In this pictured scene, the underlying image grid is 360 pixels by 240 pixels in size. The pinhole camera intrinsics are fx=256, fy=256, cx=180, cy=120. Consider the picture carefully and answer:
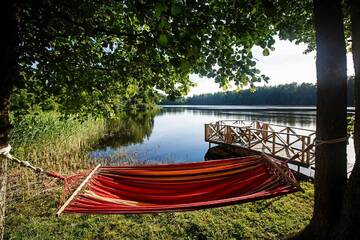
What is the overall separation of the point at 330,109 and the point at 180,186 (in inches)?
76.3

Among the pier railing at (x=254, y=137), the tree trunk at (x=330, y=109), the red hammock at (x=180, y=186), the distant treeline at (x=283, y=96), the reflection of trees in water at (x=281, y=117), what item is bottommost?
the reflection of trees in water at (x=281, y=117)

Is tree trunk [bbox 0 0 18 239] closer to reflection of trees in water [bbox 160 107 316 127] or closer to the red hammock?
the red hammock

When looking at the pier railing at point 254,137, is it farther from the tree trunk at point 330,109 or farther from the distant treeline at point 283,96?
the distant treeline at point 283,96

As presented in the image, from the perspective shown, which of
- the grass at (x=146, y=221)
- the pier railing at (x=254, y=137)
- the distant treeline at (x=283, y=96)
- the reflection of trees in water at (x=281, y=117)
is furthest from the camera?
the distant treeline at (x=283, y=96)

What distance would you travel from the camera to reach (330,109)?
2.25 m

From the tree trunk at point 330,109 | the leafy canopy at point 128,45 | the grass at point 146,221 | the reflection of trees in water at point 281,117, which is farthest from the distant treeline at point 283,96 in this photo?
the tree trunk at point 330,109

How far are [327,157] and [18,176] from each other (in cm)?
594

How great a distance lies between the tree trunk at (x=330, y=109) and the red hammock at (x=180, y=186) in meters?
A: 0.55

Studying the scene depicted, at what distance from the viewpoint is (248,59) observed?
2.36 metres

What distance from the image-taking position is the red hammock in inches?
101

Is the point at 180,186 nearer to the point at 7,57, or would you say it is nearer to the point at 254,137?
the point at 7,57

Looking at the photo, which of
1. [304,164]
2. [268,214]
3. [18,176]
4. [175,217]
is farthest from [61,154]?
[304,164]

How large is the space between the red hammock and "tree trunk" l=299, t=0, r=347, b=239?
55cm

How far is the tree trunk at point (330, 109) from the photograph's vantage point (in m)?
2.21
